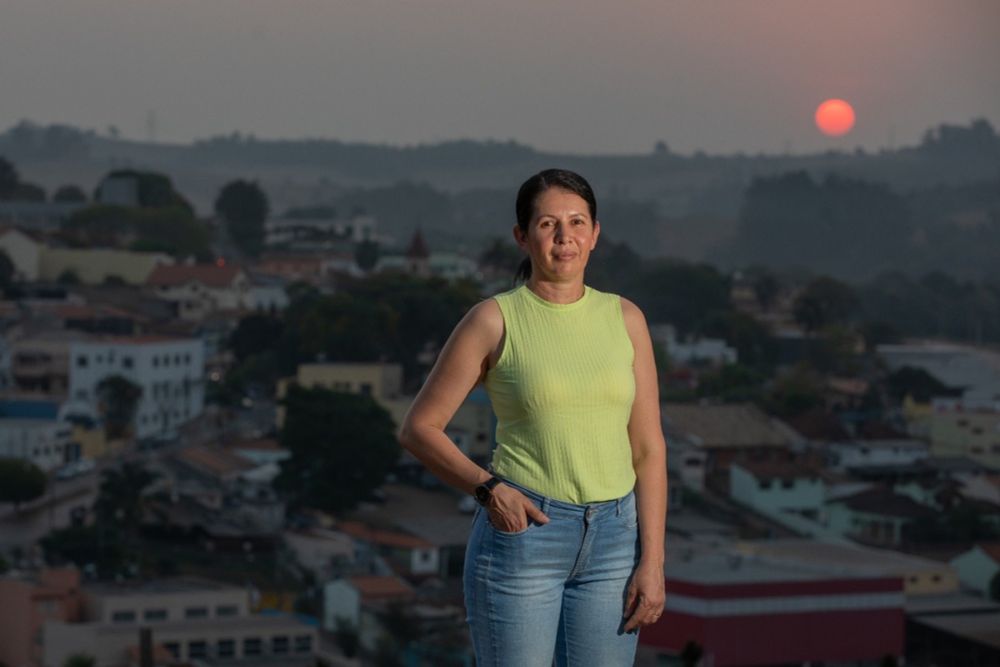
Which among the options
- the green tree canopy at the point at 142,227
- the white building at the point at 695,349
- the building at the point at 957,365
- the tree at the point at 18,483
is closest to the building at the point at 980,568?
the tree at the point at 18,483

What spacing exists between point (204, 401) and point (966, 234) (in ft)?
117

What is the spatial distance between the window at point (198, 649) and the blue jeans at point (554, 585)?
8189 mm

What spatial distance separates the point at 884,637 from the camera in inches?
419

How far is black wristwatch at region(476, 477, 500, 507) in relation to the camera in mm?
1359

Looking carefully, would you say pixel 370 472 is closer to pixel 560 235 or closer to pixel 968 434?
pixel 968 434

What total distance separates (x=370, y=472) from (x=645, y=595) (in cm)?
1419

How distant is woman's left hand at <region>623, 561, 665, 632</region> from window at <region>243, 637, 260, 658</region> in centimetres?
820

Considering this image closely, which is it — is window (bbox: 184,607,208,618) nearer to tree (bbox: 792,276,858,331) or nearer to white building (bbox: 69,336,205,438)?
white building (bbox: 69,336,205,438)

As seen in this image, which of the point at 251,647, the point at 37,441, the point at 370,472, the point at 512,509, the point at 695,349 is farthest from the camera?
the point at 695,349

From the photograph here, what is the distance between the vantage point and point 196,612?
1059 centimetres

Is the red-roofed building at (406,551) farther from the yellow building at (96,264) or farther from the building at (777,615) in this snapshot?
the yellow building at (96,264)

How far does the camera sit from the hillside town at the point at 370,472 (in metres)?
10.4

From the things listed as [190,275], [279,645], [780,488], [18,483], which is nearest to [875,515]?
[780,488]

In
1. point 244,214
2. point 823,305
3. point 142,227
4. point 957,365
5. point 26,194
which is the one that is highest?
point 26,194
